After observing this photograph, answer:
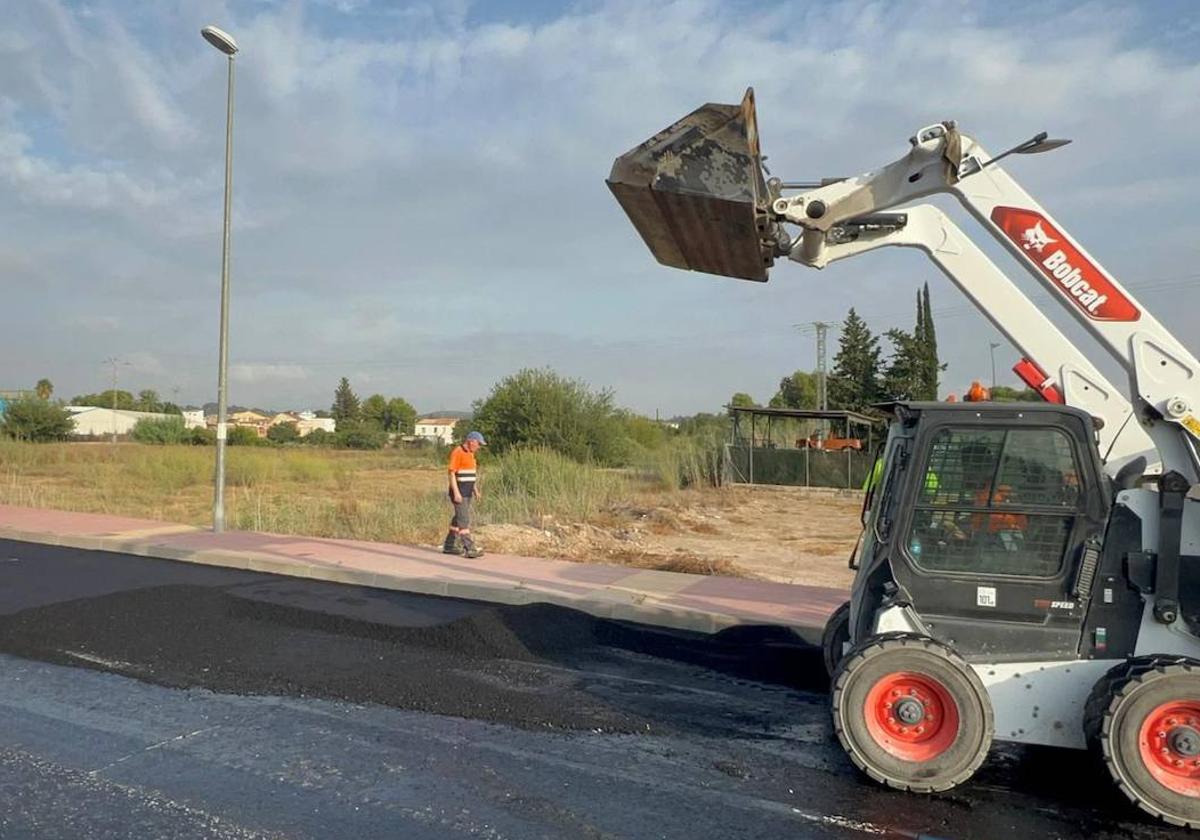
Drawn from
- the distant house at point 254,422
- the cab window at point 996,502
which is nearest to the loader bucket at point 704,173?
the cab window at point 996,502

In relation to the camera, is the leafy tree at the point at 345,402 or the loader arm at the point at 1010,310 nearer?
the loader arm at the point at 1010,310

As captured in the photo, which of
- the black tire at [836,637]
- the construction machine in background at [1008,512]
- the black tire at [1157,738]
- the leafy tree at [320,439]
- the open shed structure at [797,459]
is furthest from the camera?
the leafy tree at [320,439]

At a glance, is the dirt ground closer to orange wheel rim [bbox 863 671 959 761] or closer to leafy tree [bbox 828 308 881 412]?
orange wheel rim [bbox 863 671 959 761]

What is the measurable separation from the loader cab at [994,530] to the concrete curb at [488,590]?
3.69m

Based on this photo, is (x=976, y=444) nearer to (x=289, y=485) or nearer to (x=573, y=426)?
(x=573, y=426)

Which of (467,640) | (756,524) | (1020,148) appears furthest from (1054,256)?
(756,524)

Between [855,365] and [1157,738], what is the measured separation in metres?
37.5

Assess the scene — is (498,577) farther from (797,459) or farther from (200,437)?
(200,437)

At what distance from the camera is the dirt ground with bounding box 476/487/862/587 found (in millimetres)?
13961

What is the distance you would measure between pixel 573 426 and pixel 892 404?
25.5 metres

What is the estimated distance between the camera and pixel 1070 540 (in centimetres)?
502

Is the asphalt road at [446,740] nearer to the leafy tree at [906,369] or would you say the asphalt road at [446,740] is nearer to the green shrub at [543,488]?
the green shrub at [543,488]

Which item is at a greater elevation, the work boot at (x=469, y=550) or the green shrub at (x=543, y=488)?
the green shrub at (x=543, y=488)

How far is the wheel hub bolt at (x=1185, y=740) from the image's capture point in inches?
180
